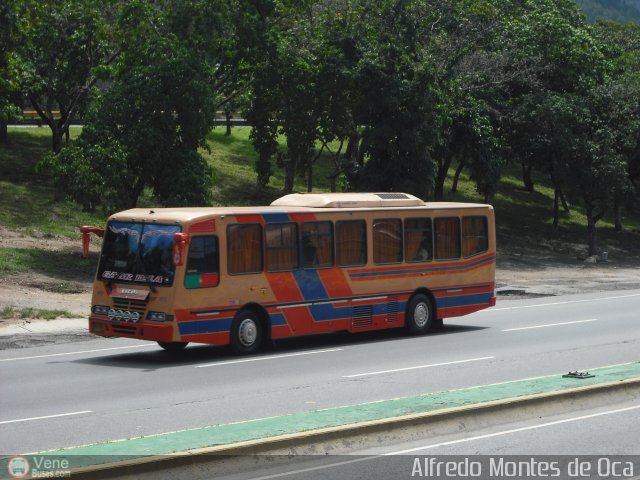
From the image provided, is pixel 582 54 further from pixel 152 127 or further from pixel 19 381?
pixel 19 381

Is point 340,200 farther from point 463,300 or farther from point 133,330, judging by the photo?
point 133,330

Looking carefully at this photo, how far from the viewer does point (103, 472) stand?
27.8 feet

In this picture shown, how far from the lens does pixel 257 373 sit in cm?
1619

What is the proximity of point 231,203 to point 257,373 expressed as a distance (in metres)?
28.3

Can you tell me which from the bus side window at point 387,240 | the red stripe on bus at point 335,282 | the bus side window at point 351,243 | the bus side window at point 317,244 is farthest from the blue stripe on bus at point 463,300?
the bus side window at point 317,244

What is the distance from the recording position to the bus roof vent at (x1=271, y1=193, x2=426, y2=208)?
20.5 meters

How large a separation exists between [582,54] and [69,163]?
85.4ft

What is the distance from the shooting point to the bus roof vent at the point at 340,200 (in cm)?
2053

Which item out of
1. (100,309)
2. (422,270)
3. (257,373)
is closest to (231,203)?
(422,270)

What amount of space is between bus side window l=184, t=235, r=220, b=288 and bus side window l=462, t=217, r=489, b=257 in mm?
6912

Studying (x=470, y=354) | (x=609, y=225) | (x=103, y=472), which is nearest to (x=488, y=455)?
(x=103, y=472)

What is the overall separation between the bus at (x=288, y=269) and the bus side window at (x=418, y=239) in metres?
0.03

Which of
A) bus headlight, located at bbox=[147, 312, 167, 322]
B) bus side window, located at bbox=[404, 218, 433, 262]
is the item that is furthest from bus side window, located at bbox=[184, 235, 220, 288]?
bus side window, located at bbox=[404, 218, 433, 262]

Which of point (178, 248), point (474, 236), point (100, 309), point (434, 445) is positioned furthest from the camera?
point (474, 236)
